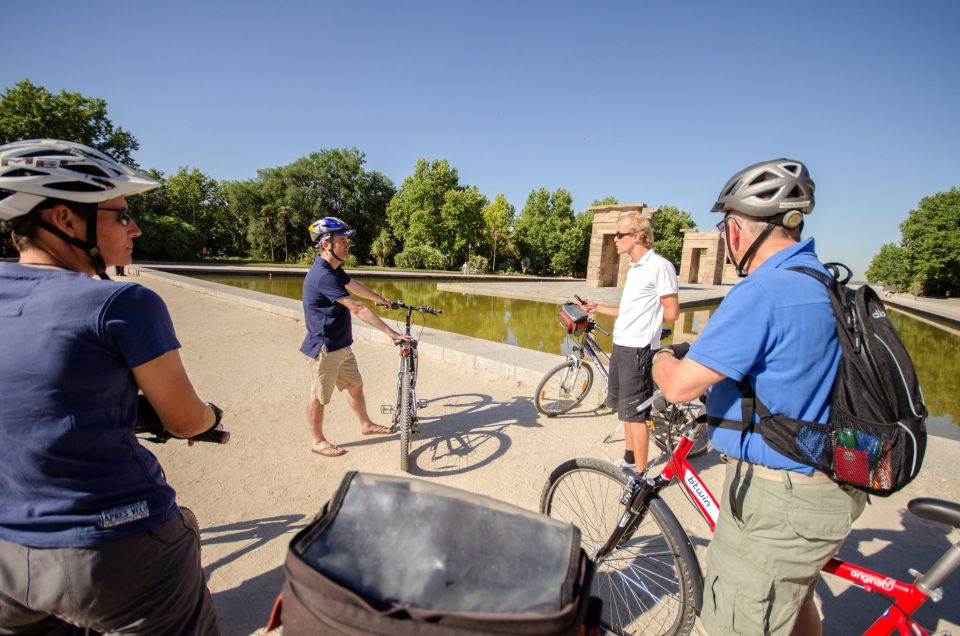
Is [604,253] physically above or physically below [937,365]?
above

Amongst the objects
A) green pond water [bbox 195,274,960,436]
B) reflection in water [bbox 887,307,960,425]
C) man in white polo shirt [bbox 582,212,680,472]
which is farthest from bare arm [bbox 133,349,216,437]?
reflection in water [bbox 887,307,960,425]

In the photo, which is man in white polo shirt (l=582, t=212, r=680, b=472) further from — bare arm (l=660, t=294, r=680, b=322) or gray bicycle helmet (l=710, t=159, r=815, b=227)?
gray bicycle helmet (l=710, t=159, r=815, b=227)

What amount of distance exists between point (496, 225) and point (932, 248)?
46.3 meters

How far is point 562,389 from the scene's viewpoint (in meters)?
5.52

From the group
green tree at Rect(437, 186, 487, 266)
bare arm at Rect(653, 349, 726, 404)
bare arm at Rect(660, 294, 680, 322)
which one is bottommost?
bare arm at Rect(653, 349, 726, 404)

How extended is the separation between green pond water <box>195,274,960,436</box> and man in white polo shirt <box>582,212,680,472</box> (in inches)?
202

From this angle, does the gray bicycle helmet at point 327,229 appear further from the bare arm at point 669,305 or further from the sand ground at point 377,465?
the bare arm at point 669,305

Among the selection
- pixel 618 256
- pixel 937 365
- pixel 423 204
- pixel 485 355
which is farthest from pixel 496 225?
pixel 485 355

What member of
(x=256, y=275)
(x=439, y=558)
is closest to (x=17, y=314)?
(x=439, y=558)

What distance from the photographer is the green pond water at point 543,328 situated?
26.9 feet

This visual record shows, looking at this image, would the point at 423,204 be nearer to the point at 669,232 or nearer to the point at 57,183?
the point at 669,232

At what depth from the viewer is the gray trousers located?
1.28 metres

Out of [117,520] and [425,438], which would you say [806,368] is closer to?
[117,520]

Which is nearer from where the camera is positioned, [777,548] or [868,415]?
[868,415]
